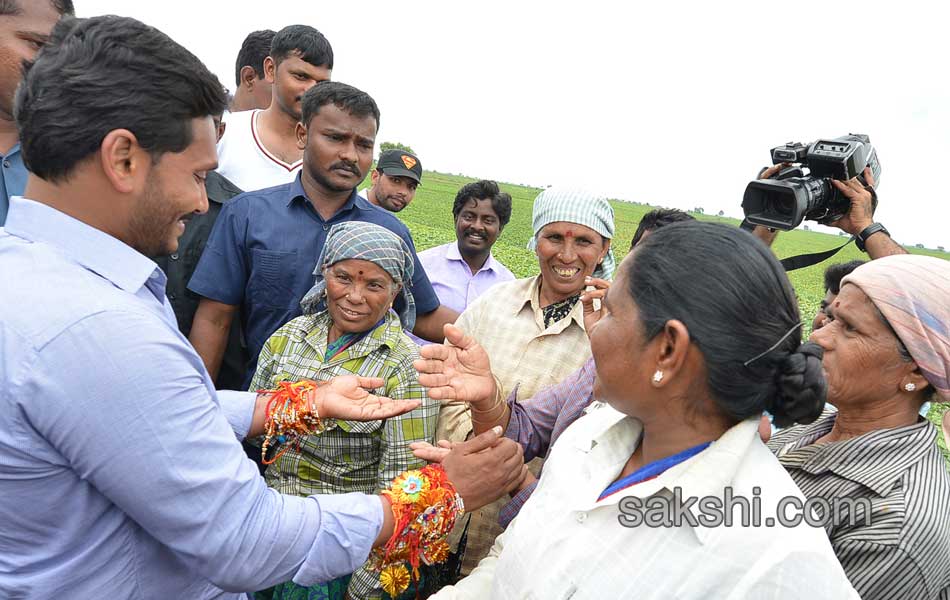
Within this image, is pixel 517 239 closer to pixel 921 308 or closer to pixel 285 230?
pixel 285 230

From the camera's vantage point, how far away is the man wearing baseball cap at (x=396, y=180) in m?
6.66

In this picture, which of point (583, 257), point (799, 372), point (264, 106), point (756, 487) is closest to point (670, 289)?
point (799, 372)

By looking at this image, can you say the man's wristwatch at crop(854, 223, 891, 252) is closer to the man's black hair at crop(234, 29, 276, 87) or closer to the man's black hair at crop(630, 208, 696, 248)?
the man's black hair at crop(630, 208, 696, 248)

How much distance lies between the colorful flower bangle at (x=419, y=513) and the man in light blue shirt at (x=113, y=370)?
12.2 inches

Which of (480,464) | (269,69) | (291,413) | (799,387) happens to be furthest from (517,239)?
(799,387)

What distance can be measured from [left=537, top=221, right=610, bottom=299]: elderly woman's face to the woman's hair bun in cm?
150

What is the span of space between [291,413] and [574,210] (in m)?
1.57

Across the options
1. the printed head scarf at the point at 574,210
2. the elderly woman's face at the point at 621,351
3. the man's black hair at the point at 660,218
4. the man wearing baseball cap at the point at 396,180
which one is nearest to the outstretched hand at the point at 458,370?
the elderly woman's face at the point at 621,351

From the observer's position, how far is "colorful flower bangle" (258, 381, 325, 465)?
232 cm

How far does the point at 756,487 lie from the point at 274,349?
2.11 metres

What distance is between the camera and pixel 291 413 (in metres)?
2.32

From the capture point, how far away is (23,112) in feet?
4.67

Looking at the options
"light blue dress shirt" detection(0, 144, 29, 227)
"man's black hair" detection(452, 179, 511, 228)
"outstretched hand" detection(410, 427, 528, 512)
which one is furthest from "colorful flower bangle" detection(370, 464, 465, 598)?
"man's black hair" detection(452, 179, 511, 228)

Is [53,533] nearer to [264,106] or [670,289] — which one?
[670,289]
